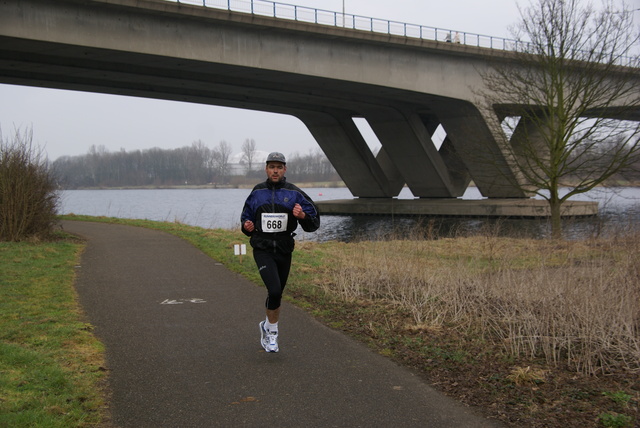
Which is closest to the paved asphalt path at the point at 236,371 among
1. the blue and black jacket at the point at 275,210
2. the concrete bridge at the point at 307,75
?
the blue and black jacket at the point at 275,210

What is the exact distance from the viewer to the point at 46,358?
19.5 feet

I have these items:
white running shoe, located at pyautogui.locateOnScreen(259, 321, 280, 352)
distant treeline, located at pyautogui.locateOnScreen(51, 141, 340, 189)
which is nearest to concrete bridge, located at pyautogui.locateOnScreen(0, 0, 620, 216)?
white running shoe, located at pyautogui.locateOnScreen(259, 321, 280, 352)

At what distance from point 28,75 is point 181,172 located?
335 feet

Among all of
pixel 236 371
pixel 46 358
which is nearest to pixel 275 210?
pixel 236 371

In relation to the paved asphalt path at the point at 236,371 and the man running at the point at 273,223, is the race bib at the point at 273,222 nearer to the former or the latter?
the man running at the point at 273,223

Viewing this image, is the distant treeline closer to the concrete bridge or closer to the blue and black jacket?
the concrete bridge

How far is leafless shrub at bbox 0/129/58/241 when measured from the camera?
17172mm

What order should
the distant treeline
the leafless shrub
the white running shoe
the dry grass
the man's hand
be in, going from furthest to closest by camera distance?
the distant treeline, the leafless shrub, the white running shoe, the man's hand, the dry grass

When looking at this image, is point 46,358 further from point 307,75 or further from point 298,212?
point 307,75

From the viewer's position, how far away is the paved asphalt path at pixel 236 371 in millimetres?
4672

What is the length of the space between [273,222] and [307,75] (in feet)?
85.0

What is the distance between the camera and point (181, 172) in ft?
438

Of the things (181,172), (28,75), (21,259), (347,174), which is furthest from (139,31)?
(181,172)

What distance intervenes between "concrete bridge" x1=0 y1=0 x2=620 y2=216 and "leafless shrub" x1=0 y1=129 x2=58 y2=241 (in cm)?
827
